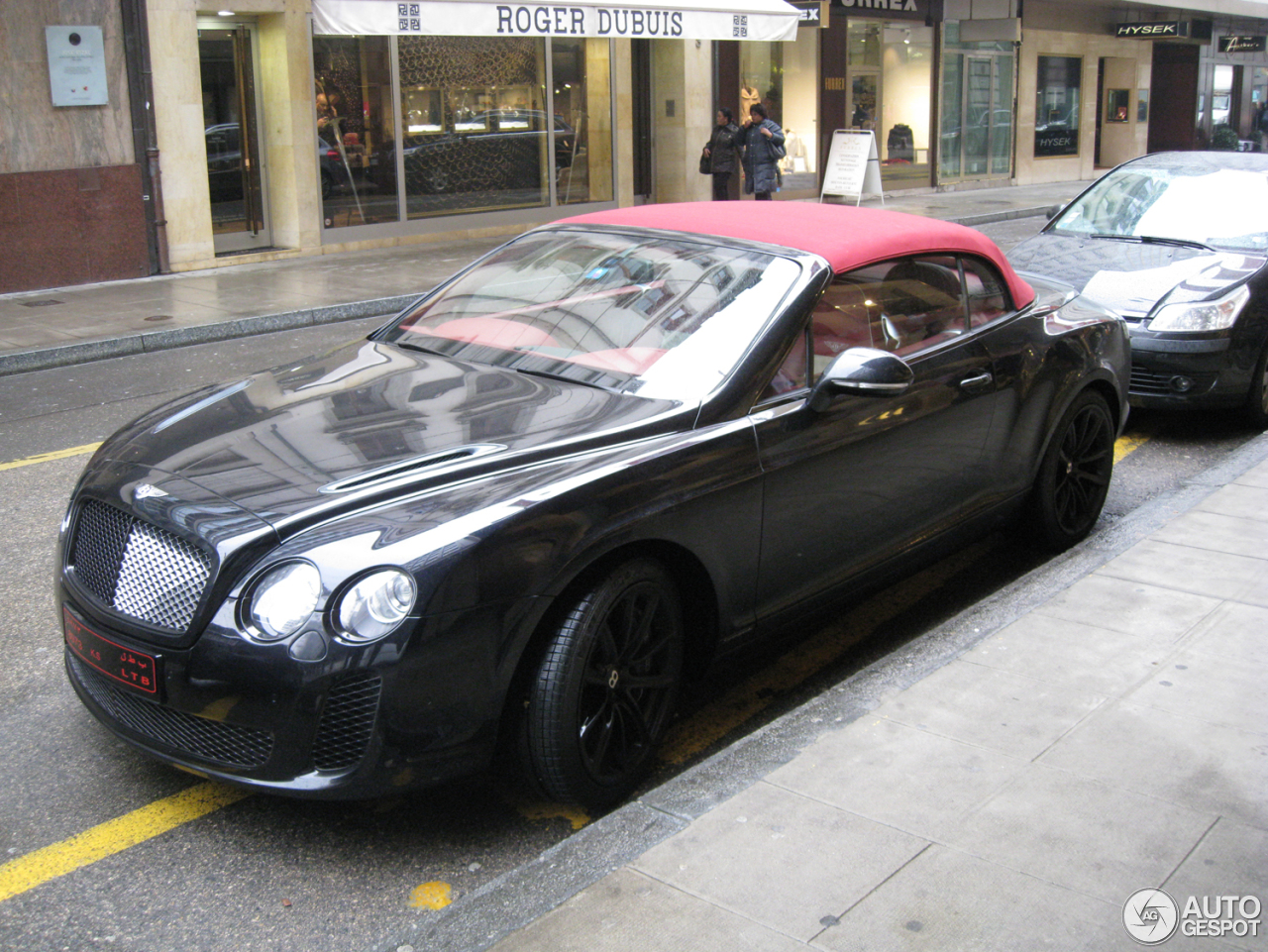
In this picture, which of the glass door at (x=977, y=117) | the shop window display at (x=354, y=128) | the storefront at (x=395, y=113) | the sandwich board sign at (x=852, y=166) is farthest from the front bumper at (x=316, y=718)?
the glass door at (x=977, y=117)

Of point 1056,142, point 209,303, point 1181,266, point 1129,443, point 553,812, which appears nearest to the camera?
point 553,812

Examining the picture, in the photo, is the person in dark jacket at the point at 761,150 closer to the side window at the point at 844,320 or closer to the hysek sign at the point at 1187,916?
the side window at the point at 844,320

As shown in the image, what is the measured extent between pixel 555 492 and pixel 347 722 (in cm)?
74

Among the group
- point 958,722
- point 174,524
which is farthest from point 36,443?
point 958,722

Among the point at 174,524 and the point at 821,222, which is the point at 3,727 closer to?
the point at 174,524

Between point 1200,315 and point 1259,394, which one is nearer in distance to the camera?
point 1200,315

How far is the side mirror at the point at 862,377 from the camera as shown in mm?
3875

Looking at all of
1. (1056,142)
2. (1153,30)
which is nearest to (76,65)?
(1056,142)

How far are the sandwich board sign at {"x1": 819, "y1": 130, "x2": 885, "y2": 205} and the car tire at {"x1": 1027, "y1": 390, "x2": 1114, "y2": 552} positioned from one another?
51.9ft

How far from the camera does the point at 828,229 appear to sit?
4.48 metres

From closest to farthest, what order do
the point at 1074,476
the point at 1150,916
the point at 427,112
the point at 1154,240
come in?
the point at 1150,916
the point at 1074,476
the point at 1154,240
the point at 427,112

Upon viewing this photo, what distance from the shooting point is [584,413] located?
366 cm

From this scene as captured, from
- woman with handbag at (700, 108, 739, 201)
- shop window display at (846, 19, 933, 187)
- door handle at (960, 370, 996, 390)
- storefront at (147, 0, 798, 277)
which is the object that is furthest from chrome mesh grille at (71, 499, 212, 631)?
shop window display at (846, 19, 933, 187)

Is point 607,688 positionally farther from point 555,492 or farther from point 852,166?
point 852,166
